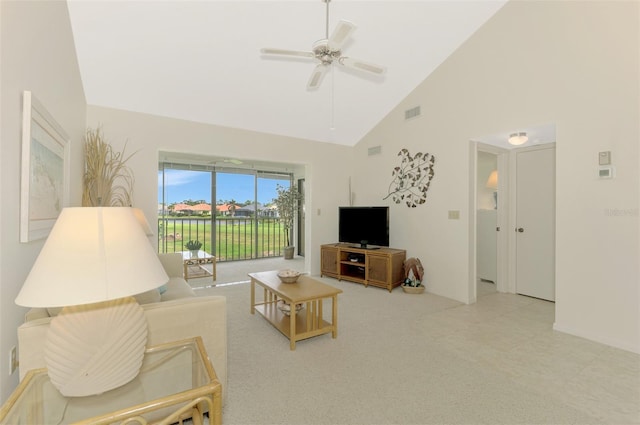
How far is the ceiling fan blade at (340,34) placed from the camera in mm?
2052

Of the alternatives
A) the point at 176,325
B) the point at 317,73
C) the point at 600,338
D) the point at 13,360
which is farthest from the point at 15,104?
the point at 600,338

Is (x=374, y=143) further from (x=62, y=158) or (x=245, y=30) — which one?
(x=62, y=158)

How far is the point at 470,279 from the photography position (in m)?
3.86

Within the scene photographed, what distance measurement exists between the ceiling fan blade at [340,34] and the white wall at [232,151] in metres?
2.74

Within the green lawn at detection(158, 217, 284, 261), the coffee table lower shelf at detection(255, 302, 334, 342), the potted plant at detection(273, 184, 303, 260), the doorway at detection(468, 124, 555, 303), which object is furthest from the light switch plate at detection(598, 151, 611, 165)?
the green lawn at detection(158, 217, 284, 261)

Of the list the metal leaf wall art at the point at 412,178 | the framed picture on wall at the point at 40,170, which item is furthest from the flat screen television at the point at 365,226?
the framed picture on wall at the point at 40,170

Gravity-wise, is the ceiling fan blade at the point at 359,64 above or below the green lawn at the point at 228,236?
above

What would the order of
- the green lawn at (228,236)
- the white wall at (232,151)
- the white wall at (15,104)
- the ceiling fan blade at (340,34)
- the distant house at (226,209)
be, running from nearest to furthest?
1. the white wall at (15,104)
2. the ceiling fan blade at (340,34)
3. the white wall at (232,151)
4. the green lawn at (228,236)
5. the distant house at (226,209)

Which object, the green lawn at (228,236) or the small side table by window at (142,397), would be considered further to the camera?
the green lawn at (228,236)

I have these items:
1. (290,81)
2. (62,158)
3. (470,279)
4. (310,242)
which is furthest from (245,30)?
Answer: (470,279)

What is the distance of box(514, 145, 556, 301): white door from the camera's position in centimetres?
390

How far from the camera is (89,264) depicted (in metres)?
1.03

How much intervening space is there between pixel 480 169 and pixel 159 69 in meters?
4.94

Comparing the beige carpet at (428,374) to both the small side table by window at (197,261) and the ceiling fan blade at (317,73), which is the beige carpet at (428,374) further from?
the ceiling fan blade at (317,73)
